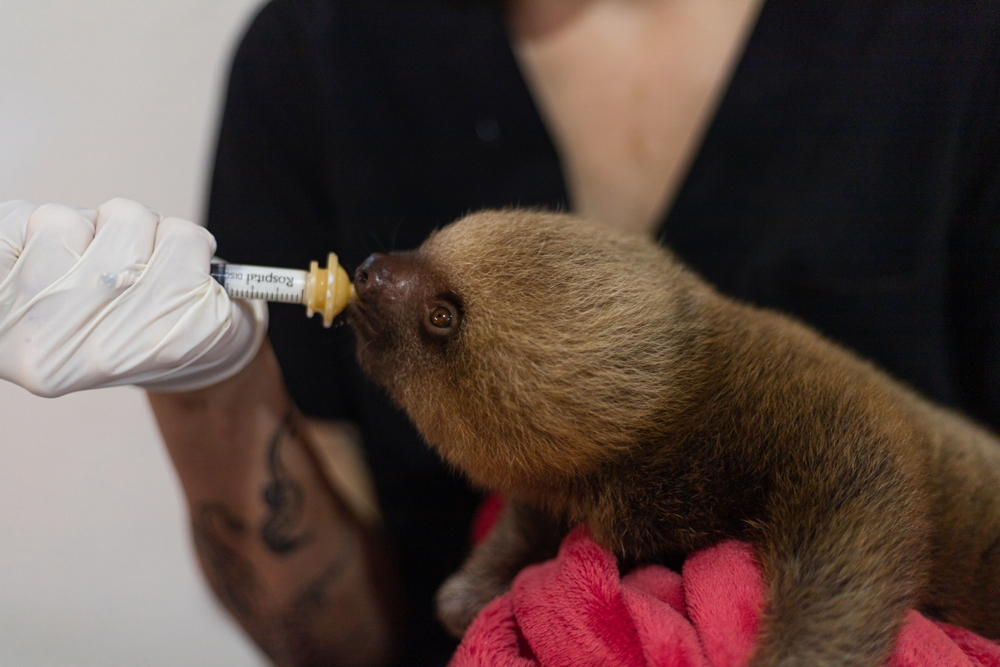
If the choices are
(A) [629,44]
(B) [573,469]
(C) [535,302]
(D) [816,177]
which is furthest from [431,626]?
(A) [629,44]

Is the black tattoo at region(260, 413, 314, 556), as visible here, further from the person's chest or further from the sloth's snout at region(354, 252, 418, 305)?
the person's chest

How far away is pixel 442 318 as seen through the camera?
87 centimetres

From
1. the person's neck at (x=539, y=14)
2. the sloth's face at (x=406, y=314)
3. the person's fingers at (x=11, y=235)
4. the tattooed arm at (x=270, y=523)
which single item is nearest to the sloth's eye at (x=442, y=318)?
the sloth's face at (x=406, y=314)

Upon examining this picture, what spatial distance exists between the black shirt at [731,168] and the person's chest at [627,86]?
0.32ft

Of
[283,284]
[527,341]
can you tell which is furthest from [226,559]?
[527,341]

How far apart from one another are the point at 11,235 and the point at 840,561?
3.34ft

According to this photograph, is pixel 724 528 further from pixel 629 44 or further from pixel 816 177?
pixel 629 44

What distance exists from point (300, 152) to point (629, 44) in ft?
2.55

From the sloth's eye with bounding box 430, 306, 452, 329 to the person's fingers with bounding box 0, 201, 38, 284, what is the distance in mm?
505

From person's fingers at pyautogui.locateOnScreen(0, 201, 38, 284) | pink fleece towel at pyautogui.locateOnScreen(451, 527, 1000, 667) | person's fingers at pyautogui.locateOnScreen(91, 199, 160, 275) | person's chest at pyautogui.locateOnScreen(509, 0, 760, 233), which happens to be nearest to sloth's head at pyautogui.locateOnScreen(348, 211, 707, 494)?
pink fleece towel at pyautogui.locateOnScreen(451, 527, 1000, 667)

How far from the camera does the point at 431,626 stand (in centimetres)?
145

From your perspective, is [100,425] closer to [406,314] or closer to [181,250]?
[181,250]

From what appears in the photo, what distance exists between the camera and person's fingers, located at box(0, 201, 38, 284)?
75cm

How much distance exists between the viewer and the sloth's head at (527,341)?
80cm
